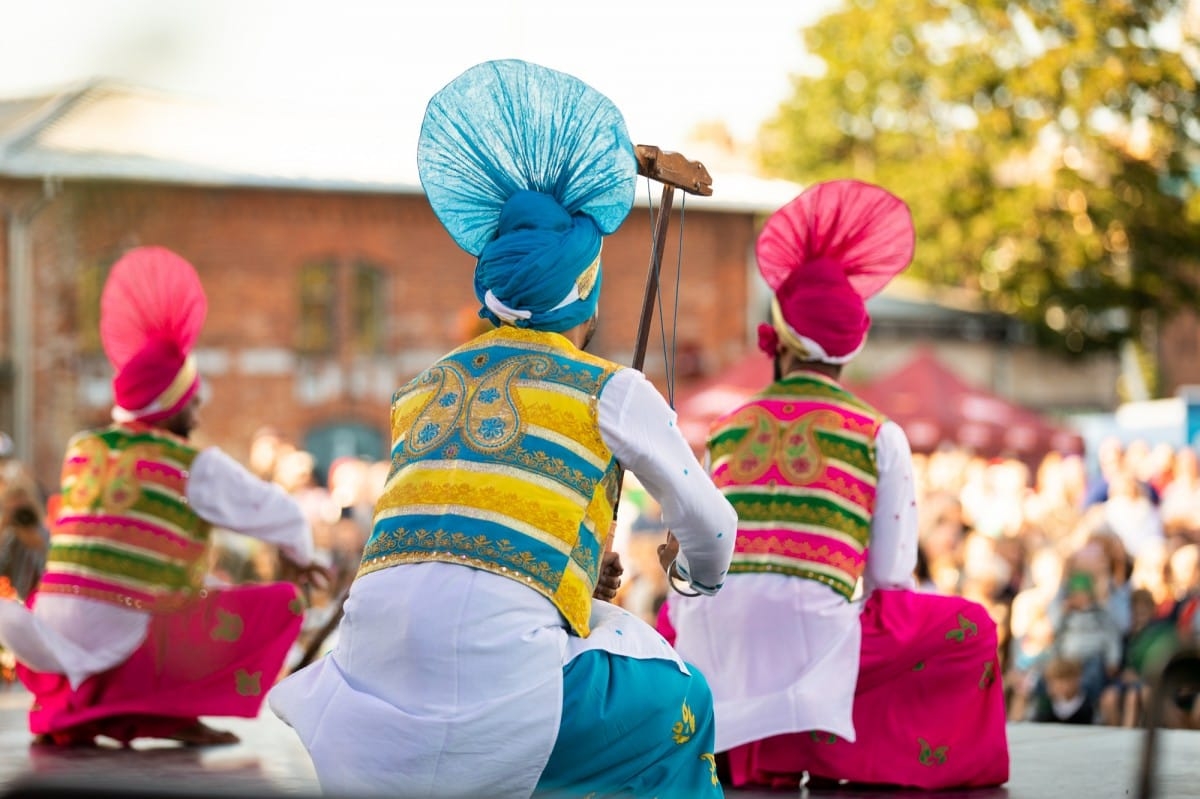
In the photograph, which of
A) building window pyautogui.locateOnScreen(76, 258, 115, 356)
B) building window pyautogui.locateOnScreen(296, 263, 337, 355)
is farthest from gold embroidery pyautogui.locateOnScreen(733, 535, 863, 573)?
building window pyautogui.locateOnScreen(296, 263, 337, 355)

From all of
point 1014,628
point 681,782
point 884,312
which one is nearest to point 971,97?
point 884,312

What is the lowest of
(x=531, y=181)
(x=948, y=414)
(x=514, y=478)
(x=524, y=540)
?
(x=524, y=540)

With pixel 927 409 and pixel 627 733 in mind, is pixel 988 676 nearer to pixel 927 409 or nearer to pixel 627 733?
pixel 627 733

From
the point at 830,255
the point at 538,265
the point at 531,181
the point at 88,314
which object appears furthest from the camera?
the point at 88,314

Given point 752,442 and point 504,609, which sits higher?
point 752,442

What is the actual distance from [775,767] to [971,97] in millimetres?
26922

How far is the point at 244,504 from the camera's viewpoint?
21.1 feet

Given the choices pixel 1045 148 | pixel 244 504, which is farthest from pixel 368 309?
pixel 244 504

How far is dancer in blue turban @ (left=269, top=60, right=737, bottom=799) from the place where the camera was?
12.3 ft

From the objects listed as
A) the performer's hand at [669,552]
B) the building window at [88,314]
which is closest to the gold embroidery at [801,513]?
the performer's hand at [669,552]

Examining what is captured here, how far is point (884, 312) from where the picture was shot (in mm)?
38281

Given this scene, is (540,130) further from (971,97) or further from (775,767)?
(971,97)

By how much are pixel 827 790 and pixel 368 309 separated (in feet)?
84.2

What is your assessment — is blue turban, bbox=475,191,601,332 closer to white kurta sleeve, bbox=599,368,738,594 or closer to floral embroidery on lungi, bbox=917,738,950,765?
white kurta sleeve, bbox=599,368,738,594
